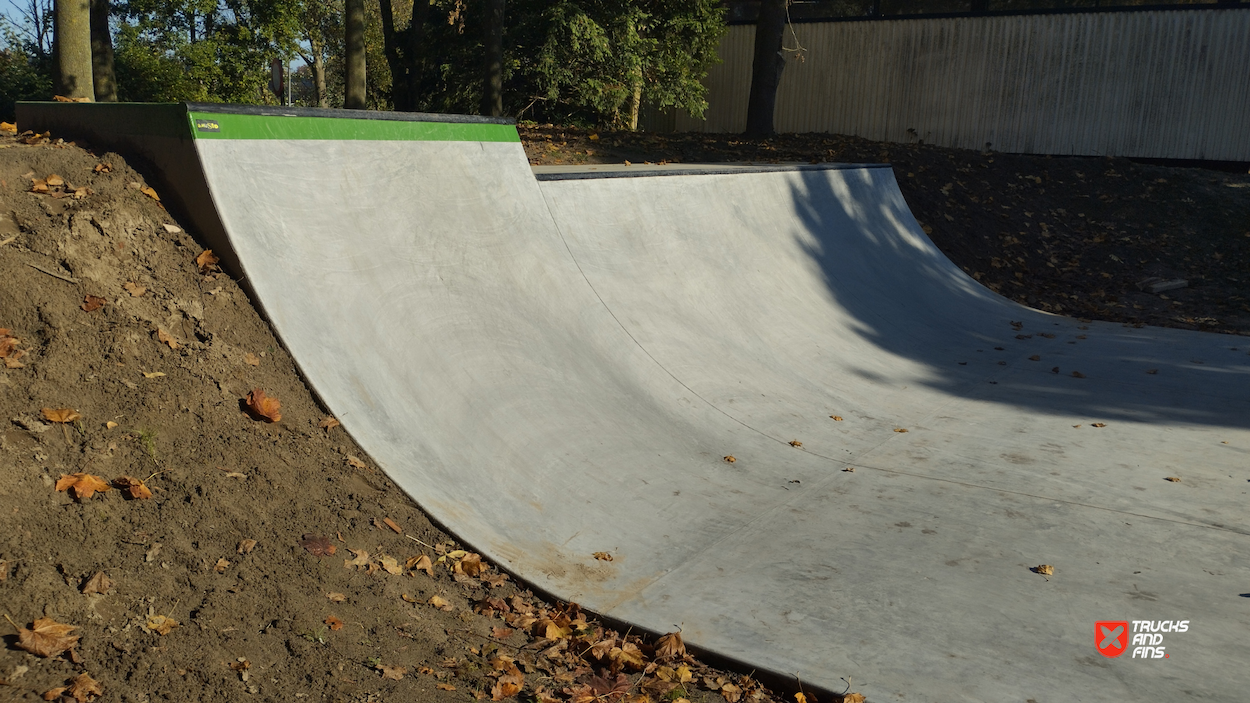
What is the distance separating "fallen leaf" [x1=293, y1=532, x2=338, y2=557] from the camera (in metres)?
3.14

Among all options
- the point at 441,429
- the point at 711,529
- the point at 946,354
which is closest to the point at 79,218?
the point at 441,429

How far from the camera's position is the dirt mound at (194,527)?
2.56 m

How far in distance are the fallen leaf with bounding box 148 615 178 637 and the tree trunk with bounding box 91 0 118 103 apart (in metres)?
13.8

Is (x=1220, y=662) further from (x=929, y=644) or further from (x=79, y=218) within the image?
(x=79, y=218)

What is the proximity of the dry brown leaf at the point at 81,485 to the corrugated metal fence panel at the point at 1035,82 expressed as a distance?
16.7m

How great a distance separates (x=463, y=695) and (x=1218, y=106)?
16.9m

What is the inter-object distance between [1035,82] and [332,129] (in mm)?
14905

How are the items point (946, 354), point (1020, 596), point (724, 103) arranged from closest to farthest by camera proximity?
1. point (1020, 596)
2. point (946, 354)
3. point (724, 103)

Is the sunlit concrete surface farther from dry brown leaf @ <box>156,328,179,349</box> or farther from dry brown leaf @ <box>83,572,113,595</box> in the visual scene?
dry brown leaf @ <box>83,572,113,595</box>

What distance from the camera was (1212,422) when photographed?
5.82 m

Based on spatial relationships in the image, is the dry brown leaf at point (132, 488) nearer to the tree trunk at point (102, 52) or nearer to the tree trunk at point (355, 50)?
the tree trunk at point (355, 50)

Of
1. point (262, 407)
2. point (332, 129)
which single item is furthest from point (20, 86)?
point (262, 407)

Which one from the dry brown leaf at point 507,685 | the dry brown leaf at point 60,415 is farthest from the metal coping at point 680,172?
the dry brown leaf at point 507,685

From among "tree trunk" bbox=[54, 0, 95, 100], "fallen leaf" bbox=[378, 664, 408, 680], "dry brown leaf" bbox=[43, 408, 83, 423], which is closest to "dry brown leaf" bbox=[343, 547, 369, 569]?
"fallen leaf" bbox=[378, 664, 408, 680]
